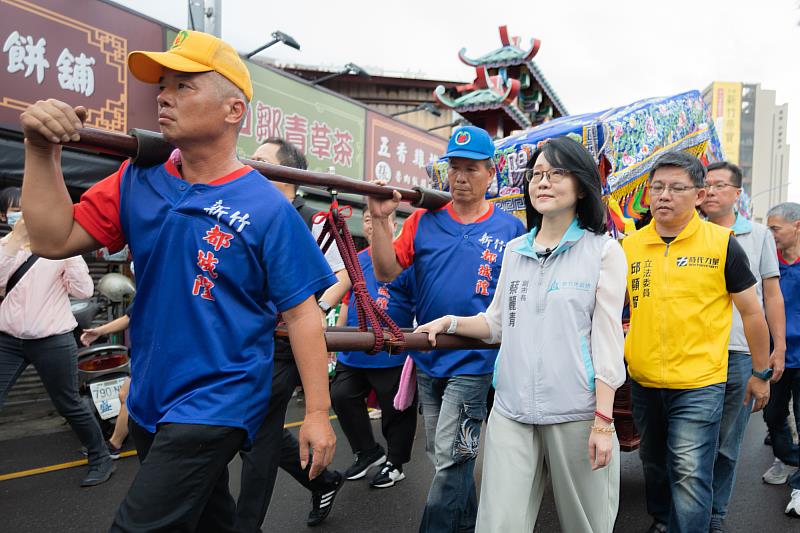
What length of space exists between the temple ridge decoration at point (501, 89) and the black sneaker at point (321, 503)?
879 cm

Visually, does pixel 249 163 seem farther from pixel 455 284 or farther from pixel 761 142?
pixel 761 142

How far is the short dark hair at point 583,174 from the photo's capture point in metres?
2.35

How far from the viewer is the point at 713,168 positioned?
12.9 feet

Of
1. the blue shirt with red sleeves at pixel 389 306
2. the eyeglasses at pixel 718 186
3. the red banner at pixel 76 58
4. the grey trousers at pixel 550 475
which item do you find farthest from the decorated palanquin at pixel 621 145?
the red banner at pixel 76 58

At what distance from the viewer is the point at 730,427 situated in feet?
10.6

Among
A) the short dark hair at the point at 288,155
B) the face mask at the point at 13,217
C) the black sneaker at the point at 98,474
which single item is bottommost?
the black sneaker at the point at 98,474

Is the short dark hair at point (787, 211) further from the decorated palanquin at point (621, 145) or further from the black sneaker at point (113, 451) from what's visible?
the black sneaker at point (113, 451)

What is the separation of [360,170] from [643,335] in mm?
8355

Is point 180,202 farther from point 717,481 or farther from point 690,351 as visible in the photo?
point 717,481

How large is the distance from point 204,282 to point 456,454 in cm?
154

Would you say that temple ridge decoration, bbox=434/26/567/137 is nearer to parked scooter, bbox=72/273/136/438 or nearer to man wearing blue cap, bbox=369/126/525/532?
parked scooter, bbox=72/273/136/438

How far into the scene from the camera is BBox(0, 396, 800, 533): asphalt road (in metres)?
3.69

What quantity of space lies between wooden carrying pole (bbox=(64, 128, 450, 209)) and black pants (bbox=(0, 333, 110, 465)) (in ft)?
9.30

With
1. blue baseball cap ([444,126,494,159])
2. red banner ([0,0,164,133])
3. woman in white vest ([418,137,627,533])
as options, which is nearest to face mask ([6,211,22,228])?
red banner ([0,0,164,133])
